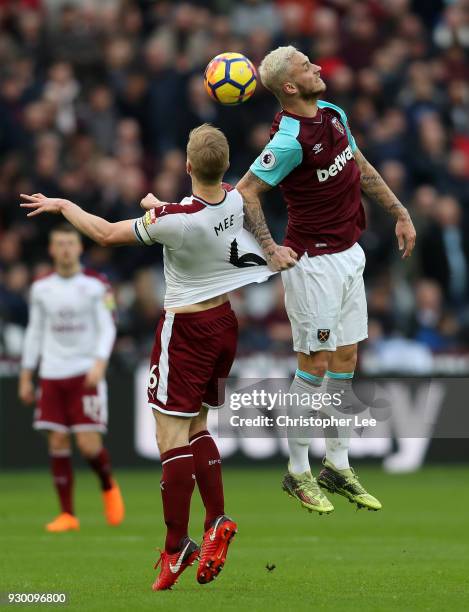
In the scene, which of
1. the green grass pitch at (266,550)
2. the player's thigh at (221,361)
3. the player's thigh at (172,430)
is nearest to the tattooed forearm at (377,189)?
the player's thigh at (221,361)

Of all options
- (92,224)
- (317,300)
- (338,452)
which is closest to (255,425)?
(338,452)

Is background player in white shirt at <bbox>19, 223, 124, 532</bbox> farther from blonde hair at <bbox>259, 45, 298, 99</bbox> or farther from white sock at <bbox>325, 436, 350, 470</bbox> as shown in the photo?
blonde hair at <bbox>259, 45, 298, 99</bbox>

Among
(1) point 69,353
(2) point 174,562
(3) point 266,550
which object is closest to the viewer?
(2) point 174,562

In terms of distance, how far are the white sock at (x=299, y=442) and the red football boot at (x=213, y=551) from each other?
2.37ft

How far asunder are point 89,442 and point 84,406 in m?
0.33

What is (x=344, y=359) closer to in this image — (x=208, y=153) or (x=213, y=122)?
(x=208, y=153)

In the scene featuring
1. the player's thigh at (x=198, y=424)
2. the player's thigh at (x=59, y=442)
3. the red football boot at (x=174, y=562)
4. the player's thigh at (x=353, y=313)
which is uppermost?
the player's thigh at (x=353, y=313)

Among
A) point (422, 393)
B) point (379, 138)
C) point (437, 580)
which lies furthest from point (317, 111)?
point (379, 138)

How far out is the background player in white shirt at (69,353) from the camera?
13.4 meters

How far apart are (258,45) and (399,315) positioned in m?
4.04

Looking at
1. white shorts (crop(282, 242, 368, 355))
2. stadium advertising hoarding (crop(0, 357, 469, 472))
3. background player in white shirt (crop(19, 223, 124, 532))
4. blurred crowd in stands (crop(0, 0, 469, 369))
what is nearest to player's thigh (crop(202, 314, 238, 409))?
white shorts (crop(282, 242, 368, 355))

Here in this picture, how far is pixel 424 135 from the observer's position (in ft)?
62.3

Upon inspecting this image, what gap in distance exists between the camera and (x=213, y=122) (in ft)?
60.9

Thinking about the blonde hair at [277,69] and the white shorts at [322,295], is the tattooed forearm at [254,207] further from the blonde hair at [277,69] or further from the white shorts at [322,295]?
the blonde hair at [277,69]
